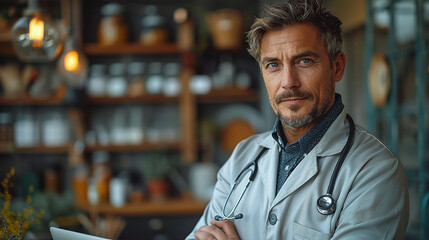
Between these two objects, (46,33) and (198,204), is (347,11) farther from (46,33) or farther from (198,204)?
(46,33)

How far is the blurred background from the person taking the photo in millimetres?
3633

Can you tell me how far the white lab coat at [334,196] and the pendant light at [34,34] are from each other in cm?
109

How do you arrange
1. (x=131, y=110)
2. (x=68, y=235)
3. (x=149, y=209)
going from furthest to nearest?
1. (x=131, y=110)
2. (x=149, y=209)
3. (x=68, y=235)

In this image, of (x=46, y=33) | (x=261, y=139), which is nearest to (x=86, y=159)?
(x=46, y=33)

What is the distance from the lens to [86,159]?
3.93 m

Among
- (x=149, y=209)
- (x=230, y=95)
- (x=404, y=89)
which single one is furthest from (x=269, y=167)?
(x=230, y=95)

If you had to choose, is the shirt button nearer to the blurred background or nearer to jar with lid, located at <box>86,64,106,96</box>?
the blurred background

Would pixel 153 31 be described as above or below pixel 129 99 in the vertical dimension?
above

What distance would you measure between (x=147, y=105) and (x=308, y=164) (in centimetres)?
303

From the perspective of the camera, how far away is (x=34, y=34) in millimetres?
1933

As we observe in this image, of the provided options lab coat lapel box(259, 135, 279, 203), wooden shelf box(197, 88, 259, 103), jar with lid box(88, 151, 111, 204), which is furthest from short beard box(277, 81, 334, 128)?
jar with lid box(88, 151, 111, 204)

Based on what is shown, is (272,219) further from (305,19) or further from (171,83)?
(171,83)

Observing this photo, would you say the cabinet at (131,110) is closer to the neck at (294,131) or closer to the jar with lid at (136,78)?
the jar with lid at (136,78)

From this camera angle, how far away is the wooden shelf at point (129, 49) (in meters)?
3.85
